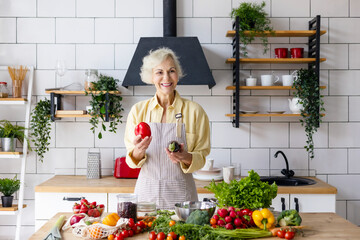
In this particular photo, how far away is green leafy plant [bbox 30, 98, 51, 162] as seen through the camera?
12.0 feet

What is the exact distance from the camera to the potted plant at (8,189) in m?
3.52

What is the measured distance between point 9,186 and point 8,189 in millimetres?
26

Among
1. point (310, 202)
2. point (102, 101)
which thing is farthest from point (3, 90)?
point (310, 202)

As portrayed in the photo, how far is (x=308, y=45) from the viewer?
383cm

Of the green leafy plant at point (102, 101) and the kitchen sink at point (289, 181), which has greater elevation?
the green leafy plant at point (102, 101)

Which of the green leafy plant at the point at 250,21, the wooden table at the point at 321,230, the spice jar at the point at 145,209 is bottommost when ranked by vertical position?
the wooden table at the point at 321,230

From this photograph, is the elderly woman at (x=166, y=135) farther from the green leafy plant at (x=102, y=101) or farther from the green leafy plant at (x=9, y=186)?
the green leafy plant at (x=9, y=186)

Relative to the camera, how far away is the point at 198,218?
1808 mm

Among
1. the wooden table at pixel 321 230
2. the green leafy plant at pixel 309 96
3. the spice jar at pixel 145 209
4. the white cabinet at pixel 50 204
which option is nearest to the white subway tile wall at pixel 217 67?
the green leafy plant at pixel 309 96

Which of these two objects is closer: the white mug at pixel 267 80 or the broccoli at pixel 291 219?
the broccoli at pixel 291 219

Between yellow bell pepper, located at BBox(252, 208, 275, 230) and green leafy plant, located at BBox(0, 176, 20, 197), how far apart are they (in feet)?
7.92

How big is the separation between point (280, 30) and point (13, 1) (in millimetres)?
2369

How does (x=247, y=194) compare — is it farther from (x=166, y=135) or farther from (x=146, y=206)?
(x=166, y=135)

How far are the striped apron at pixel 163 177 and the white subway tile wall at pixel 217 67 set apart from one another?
121 cm
